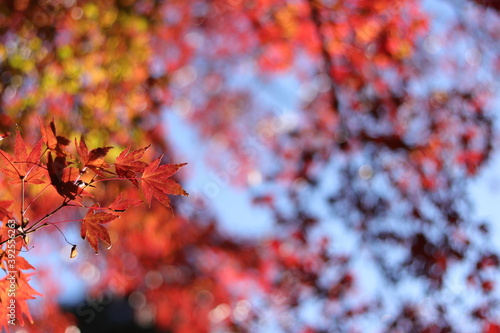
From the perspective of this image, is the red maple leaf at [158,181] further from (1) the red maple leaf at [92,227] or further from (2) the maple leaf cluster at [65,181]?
(1) the red maple leaf at [92,227]

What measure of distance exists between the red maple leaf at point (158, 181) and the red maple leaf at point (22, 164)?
454 millimetres

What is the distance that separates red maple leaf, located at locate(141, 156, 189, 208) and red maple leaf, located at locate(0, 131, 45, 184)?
45cm

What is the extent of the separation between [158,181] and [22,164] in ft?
1.89

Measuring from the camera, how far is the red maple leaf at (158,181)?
210 cm

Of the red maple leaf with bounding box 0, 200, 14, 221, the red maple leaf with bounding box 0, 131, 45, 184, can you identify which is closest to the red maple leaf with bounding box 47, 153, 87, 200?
the red maple leaf with bounding box 0, 131, 45, 184

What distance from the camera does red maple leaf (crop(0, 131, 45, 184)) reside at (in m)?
2.01

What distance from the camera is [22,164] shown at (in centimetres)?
204

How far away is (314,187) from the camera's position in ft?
20.6

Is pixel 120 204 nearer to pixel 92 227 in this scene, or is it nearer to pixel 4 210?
pixel 92 227

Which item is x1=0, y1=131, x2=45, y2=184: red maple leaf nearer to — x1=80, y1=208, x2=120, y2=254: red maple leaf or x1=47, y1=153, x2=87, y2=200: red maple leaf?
x1=47, y1=153, x2=87, y2=200: red maple leaf

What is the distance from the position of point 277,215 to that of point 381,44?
281cm

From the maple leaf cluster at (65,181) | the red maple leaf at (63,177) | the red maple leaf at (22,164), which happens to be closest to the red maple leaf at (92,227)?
the maple leaf cluster at (65,181)

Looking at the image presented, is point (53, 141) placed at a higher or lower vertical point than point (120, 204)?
higher

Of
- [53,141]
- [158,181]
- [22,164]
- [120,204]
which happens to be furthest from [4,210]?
[158,181]
